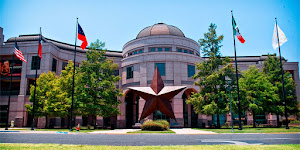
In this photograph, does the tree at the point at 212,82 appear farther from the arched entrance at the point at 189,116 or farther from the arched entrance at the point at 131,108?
the arched entrance at the point at 131,108

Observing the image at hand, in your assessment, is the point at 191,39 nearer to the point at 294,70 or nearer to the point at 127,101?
the point at 127,101

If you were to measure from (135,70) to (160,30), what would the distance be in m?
11.2

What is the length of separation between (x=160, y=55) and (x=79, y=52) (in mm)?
20208

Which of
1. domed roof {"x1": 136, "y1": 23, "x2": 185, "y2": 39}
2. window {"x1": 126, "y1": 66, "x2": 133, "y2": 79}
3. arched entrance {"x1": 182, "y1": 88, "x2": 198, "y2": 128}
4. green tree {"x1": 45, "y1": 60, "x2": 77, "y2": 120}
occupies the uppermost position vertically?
domed roof {"x1": 136, "y1": 23, "x2": 185, "y2": 39}

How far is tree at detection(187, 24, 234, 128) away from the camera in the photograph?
31.8m

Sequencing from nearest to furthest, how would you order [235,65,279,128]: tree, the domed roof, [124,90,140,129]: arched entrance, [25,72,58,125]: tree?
[25,72,58,125]: tree < [235,65,279,128]: tree < [124,90,140,129]: arched entrance < the domed roof

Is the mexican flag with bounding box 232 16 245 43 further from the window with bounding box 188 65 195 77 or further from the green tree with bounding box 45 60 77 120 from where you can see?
the green tree with bounding box 45 60 77 120

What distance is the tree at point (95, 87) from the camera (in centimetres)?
3244

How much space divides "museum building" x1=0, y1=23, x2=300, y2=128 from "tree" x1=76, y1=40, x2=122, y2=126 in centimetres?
643

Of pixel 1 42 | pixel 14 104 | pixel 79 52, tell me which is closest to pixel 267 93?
pixel 79 52

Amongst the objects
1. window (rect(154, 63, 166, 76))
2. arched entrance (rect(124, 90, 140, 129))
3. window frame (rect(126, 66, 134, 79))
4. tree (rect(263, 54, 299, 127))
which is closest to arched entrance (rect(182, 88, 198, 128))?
window (rect(154, 63, 166, 76))

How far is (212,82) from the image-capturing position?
109 feet

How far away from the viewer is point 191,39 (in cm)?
4828

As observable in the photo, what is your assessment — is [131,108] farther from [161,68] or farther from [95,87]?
[95,87]
